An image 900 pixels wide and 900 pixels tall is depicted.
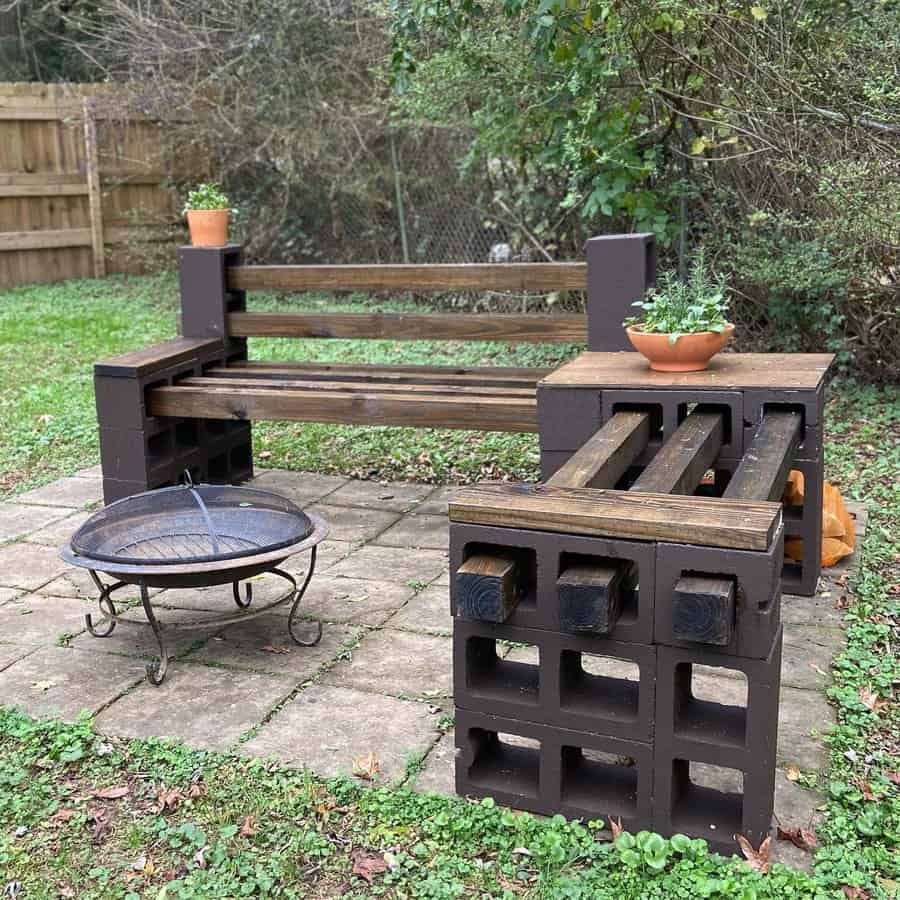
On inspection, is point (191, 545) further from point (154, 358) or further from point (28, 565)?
point (154, 358)

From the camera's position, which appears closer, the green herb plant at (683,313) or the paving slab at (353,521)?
the green herb plant at (683,313)

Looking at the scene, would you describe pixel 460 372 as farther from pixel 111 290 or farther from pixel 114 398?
pixel 111 290

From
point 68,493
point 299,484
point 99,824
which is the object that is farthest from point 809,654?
point 68,493

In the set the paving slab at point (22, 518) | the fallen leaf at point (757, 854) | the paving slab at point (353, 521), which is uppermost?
the fallen leaf at point (757, 854)

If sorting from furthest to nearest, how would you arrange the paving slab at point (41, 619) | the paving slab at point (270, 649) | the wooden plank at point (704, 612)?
1. the paving slab at point (41, 619)
2. the paving slab at point (270, 649)
3. the wooden plank at point (704, 612)

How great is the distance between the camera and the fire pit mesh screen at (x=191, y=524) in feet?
11.3

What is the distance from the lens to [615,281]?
4613 millimetres

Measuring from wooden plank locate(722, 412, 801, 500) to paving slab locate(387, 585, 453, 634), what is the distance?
1.16m

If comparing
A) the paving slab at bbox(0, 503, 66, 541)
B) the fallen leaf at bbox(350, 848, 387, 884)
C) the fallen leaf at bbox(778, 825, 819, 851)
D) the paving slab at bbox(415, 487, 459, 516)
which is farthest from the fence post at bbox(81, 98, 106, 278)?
the fallen leaf at bbox(778, 825, 819, 851)

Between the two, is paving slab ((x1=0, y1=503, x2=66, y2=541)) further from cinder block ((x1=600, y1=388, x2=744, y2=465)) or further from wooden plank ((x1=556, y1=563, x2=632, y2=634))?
wooden plank ((x1=556, y1=563, x2=632, y2=634))

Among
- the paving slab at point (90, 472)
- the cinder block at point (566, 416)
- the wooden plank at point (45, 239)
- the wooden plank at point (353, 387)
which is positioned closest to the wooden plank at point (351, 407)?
the wooden plank at point (353, 387)

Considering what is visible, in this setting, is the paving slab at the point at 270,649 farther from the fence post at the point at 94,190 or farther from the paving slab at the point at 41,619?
→ the fence post at the point at 94,190

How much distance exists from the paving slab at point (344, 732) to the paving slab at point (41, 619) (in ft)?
3.29

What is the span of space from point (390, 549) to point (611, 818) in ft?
7.05
